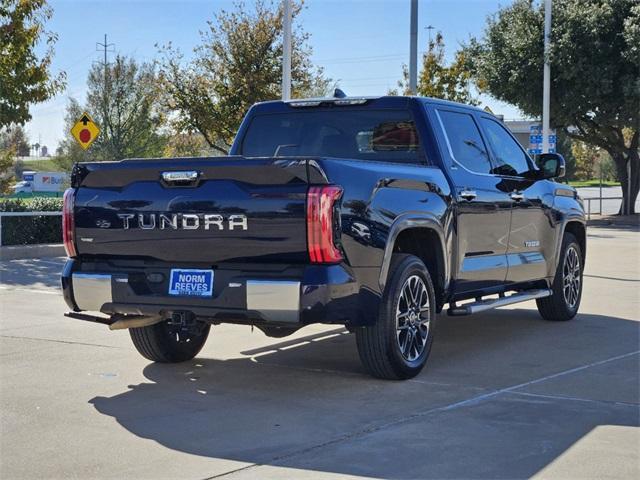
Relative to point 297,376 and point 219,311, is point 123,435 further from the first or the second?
point 297,376

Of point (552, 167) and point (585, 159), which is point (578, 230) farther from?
point (585, 159)

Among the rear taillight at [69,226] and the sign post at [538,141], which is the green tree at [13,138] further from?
the rear taillight at [69,226]

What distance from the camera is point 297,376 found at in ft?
24.1

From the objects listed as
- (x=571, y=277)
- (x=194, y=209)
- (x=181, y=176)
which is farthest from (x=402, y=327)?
(x=571, y=277)

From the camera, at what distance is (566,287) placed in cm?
1020

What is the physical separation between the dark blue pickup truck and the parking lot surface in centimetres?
44

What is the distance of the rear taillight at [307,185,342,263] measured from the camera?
6.12 m

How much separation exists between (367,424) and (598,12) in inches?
1101

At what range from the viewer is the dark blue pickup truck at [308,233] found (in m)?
6.23

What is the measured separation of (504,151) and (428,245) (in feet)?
6.65

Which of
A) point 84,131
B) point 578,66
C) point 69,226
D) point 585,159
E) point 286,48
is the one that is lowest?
point 69,226

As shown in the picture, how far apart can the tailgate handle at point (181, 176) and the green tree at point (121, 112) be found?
41931 mm

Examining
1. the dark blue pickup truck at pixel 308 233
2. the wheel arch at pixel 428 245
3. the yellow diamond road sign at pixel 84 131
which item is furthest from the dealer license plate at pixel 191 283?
the yellow diamond road sign at pixel 84 131

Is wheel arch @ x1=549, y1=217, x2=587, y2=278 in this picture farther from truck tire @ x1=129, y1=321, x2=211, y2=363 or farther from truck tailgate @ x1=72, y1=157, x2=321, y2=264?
truck tailgate @ x1=72, y1=157, x2=321, y2=264
